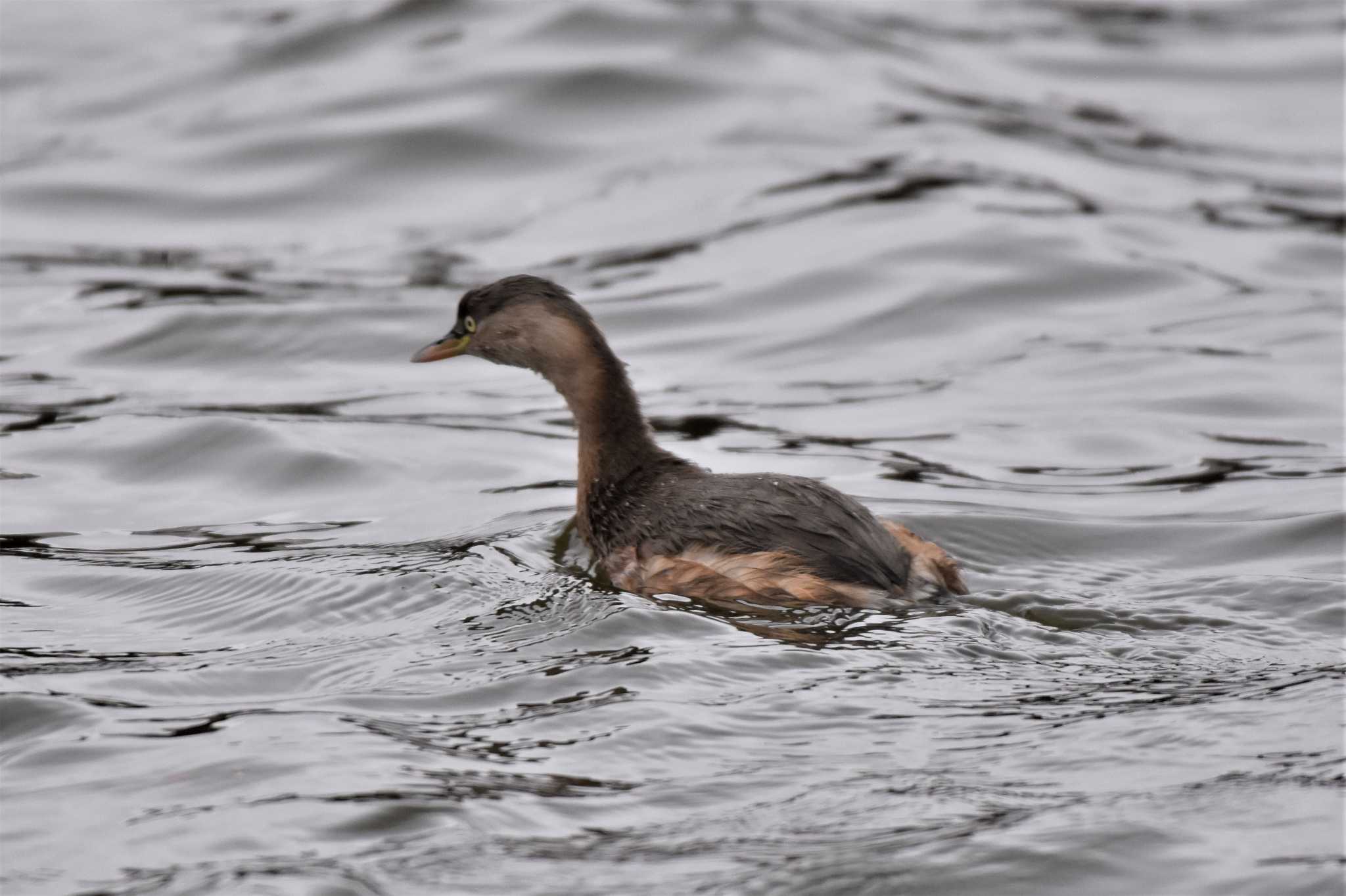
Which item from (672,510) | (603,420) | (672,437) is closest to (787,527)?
(672,510)

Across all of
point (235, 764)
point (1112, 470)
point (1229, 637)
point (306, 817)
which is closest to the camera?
point (306, 817)

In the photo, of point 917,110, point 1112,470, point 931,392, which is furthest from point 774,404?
point 917,110

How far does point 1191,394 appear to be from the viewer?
10.2m

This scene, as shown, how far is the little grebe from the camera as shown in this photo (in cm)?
664

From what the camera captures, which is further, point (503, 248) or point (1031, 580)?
point (503, 248)

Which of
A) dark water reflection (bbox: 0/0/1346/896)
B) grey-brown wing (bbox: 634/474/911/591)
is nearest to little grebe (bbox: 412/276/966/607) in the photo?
grey-brown wing (bbox: 634/474/911/591)

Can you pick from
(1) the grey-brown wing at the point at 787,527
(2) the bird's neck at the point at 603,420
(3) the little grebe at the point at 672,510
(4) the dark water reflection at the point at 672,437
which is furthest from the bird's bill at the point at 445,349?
(1) the grey-brown wing at the point at 787,527

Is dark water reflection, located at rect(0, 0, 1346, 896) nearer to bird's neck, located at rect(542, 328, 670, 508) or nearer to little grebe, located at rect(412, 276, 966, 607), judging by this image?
little grebe, located at rect(412, 276, 966, 607)

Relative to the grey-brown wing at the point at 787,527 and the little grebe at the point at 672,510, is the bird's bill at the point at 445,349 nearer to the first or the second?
the little grebe at the point at 672,510

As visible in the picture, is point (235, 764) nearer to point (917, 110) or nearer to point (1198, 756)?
point (1198, 756)

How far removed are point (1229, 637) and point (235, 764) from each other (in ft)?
10.7

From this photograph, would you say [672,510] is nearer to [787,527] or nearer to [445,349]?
[787,527]

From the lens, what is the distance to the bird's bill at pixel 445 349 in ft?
25.9

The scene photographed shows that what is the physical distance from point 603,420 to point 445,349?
77cm
